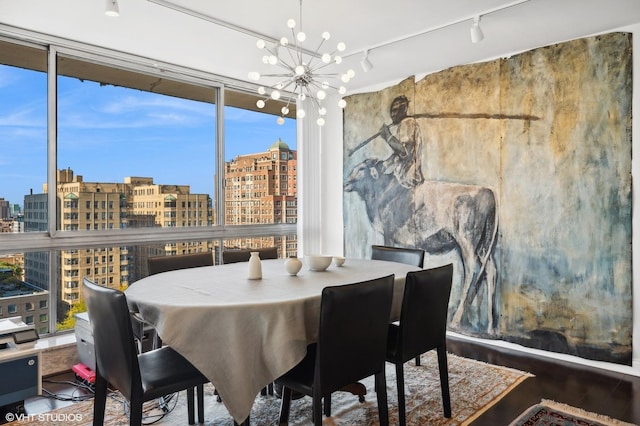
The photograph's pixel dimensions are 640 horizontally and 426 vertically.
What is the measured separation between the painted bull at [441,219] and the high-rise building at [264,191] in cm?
84

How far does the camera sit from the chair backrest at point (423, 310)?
2.35 m

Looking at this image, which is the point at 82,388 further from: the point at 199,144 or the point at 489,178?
the point at 489,178

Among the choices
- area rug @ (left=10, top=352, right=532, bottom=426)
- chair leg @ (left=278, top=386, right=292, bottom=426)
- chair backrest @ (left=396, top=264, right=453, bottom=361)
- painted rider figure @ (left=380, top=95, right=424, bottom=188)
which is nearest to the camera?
chair leg @ (left=278, top=386, right=292, bottom=426)

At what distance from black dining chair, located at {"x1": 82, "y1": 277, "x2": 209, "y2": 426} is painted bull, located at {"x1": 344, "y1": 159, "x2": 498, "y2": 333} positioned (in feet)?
9.28

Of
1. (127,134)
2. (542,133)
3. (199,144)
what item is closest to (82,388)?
(127,134)

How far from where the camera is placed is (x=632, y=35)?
3.25m

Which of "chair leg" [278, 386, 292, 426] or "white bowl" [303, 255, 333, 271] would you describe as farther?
"white bowl" [303, 255, 333, 271]

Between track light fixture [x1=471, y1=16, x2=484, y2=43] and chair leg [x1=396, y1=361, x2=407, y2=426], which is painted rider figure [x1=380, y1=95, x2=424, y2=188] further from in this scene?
chair leg [x1=396, y1=361, x2=407, y2=426]

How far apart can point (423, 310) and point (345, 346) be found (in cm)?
61

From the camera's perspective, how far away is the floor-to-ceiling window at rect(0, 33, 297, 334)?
11.2 ft

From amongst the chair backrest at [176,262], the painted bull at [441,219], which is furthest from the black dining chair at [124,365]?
the painted bull at [441,219]

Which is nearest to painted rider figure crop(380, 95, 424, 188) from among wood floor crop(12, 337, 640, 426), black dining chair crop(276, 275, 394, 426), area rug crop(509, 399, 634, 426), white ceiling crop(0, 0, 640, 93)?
white ceiling crop(0, 0, 640, 93)

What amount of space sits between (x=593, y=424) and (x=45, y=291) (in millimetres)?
3866

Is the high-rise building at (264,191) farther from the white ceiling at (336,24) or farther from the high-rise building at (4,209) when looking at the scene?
the high-rise building at (4,209)
